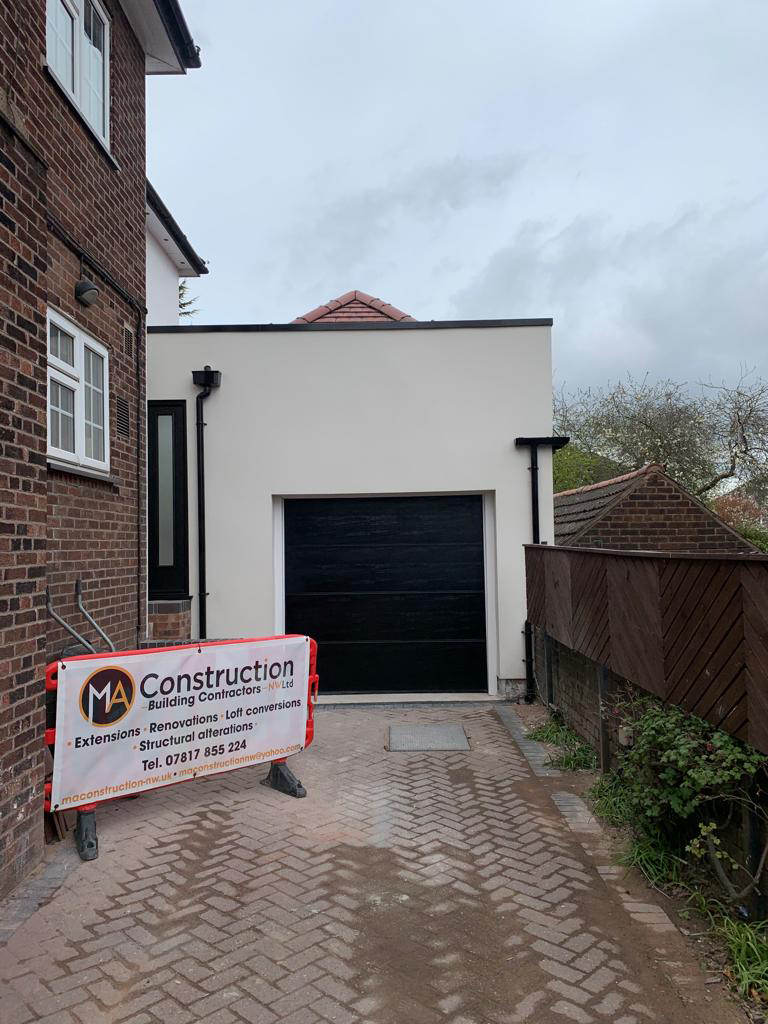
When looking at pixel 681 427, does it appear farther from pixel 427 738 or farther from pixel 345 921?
pixel 345 921

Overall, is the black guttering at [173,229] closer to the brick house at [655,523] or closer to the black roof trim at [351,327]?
the black roof trim at [351,327]

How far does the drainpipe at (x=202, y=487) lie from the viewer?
8609mm

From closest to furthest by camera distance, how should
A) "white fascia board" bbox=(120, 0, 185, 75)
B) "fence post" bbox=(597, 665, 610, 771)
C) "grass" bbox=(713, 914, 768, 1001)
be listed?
"grass" bbox=(713, 914, 768, 1001), "fence post" bbox=(597, 665, 610, 771), "white fascia board" bbox=(120, 0, 185, 75)

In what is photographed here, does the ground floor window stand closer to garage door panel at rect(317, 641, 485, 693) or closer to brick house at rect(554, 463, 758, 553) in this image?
garage door panel at rect(317, 641, 485, 693)

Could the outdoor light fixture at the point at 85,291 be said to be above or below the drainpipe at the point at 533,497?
above

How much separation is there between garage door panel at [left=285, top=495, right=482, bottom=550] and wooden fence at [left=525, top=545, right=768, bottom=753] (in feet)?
9.55

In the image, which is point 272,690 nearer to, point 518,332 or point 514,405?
point 514,405

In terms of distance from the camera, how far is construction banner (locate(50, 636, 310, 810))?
14.4ft

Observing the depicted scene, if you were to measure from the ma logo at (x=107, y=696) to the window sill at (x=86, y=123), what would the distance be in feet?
13.9

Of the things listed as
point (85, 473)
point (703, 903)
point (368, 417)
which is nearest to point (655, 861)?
point (703, 903)

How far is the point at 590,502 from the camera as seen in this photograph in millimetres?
10047

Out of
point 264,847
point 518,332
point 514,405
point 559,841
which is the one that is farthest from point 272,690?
point 518,332

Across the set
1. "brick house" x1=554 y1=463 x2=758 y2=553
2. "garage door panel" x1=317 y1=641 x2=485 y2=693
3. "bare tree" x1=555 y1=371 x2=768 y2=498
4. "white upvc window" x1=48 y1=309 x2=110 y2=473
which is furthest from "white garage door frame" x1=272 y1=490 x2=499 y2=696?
"bare tree" x1=555 y1=371 x2=768 y2=498

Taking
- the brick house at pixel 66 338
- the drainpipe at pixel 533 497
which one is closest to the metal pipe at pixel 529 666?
the drainpipe at pixel 533 497
